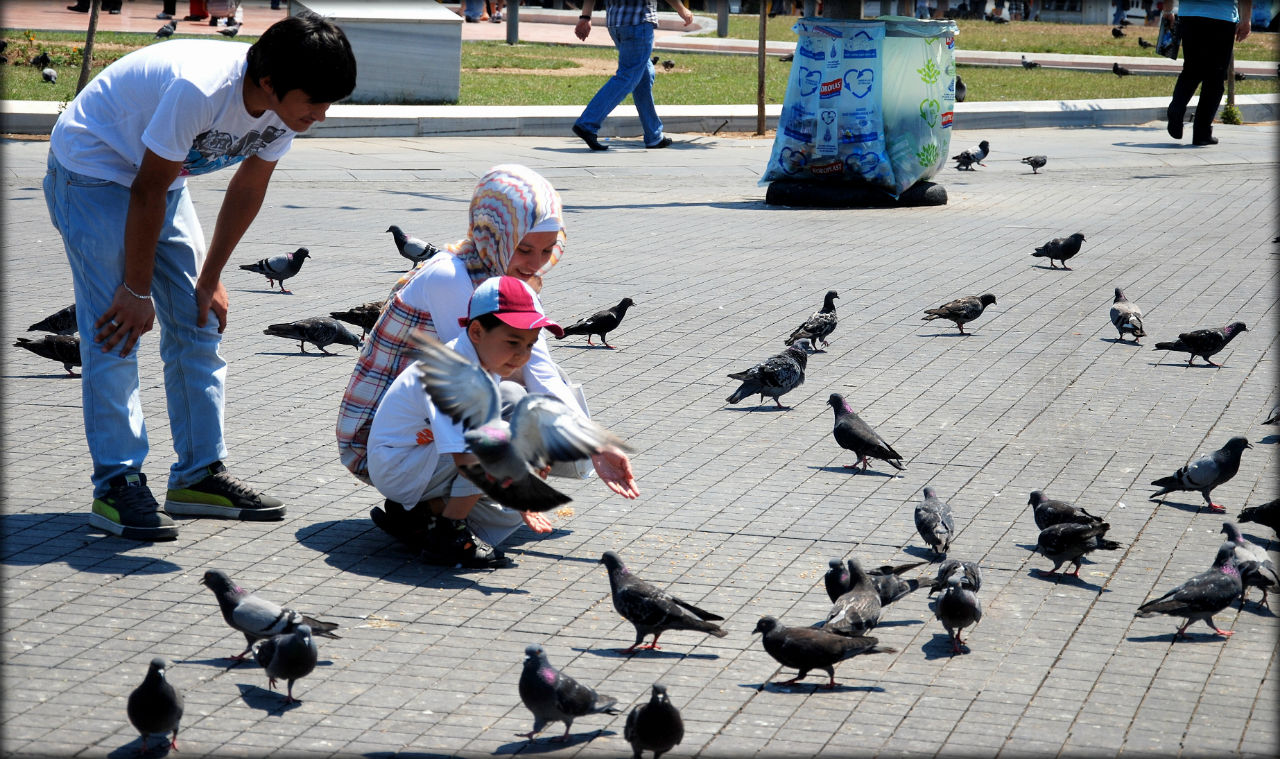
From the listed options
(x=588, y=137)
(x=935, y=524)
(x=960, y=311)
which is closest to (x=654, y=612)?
(x=935, y=524)

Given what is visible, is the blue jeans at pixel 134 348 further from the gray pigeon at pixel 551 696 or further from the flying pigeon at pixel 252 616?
the gray pigeon at pixel 551 696

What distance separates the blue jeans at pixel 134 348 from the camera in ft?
16.7

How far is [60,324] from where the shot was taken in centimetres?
803

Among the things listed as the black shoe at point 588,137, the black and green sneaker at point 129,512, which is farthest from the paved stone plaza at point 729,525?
the black shoe at point 588,137

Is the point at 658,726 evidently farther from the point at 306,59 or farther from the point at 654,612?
the point at 306,59

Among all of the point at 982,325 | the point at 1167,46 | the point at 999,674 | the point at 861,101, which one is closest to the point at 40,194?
the point at 861,101

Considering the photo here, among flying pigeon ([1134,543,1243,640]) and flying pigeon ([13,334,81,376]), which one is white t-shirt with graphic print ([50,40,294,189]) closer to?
flying pigeon ([13,334,81,376])

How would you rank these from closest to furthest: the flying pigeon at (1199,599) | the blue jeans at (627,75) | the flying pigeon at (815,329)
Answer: the flying pigeon at (1199,599) → the flying pigeon at (815,329) → the blue jeans at (627,75)

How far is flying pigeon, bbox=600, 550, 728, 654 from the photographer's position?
4500 millimetres

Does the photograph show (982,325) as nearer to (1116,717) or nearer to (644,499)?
(644,499)

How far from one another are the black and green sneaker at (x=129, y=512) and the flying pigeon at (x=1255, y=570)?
4.09 meters

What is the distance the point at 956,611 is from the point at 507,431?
1.63m

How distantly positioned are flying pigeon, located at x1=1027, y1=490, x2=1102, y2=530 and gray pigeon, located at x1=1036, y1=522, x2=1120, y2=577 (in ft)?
0.18

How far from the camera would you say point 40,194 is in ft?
42.8
